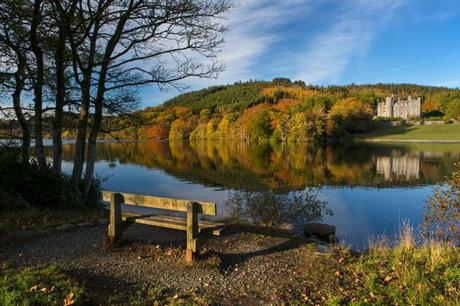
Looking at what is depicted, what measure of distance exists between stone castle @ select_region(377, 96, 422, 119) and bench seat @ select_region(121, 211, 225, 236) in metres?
156

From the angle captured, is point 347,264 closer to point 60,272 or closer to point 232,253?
point 232,253

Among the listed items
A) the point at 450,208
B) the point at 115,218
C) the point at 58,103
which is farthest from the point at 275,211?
the point at 58,103

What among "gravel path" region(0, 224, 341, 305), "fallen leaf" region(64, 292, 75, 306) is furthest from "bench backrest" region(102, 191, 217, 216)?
"fallen leaf" region(64, 292, 75, 306)

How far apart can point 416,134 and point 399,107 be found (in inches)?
2611

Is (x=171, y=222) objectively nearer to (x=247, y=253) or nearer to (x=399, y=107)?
(x=247, y=253)

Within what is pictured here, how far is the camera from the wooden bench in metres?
6.12

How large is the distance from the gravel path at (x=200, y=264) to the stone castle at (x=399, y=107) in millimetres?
155391

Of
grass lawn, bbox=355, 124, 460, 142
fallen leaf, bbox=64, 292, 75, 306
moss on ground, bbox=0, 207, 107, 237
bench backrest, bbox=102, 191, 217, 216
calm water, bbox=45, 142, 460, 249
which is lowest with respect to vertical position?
calm water, bbox=45, 142, 460, 249

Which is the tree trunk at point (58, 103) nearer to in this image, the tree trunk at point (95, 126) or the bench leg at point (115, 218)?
the tree trunk at point (95, 126)

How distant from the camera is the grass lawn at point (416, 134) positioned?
8620 cm

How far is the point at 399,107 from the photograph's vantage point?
154 meters

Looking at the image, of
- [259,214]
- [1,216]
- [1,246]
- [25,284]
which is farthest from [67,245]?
[259,214]

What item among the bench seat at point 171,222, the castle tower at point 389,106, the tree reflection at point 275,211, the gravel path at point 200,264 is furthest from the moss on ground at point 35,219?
the castle tower at point 389,106

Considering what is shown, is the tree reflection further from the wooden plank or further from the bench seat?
the wooden plank
